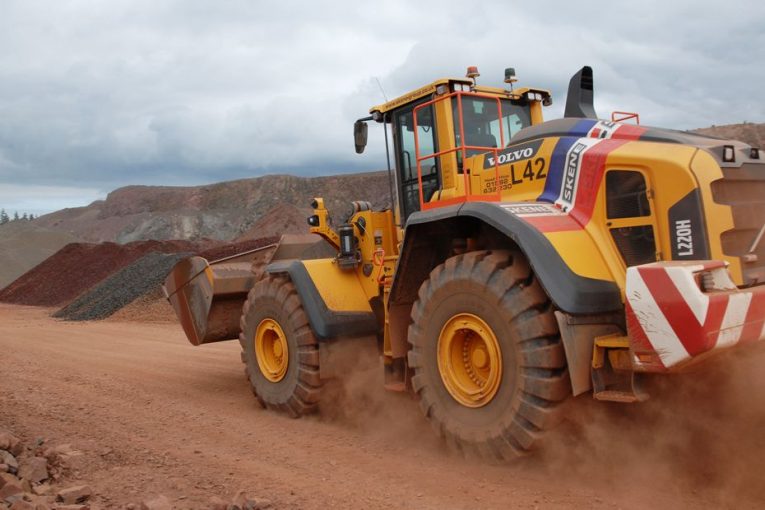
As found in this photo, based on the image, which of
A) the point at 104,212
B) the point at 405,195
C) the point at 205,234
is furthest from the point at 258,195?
the point at 405,195

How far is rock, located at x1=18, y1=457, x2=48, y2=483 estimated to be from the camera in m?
4.32

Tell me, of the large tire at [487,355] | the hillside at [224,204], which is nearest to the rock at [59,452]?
the large tire at [487,355]

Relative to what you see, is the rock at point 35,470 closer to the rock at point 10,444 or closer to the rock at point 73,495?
the rock at point 10,444

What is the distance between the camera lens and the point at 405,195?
6383 mm

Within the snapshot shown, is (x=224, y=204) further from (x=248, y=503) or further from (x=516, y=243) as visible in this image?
(x=248, y=503)

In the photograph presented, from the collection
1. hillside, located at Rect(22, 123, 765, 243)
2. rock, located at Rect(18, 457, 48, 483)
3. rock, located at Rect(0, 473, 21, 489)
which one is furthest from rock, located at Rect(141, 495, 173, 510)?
hillside, located at Rect(22, 123, 765, 243)

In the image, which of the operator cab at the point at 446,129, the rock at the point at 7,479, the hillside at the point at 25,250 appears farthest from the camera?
the hillside at the point at 25,250

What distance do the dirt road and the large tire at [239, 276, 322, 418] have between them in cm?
23

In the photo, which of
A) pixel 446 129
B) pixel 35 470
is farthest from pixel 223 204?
pixel 35 470

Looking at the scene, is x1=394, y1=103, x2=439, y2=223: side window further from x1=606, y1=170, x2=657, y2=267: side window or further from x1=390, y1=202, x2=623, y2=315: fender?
x1=606, y1=170, x2=657, y2=267: side window

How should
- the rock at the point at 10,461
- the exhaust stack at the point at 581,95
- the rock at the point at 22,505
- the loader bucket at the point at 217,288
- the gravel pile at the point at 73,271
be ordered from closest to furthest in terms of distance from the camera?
1. the rock at the point at 22,505
2. the rock at the point at 10,461
3. the exhaust stack at the point at 581,95
4. the loader bucket at the point at 217,288
5. the gravel pile at the point at 73,271

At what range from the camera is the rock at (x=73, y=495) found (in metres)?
3.93

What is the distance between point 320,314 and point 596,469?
284 centimetres

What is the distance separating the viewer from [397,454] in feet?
17.1
